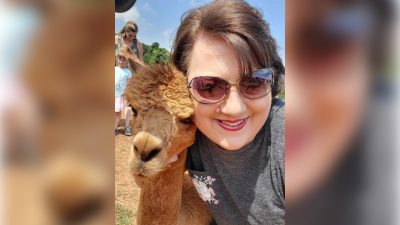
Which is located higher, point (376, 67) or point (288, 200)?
point (376, 67)

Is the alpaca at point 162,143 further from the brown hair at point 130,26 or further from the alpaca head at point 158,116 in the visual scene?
the brown hair at point 130,26

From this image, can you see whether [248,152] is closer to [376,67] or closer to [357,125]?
[357,125]

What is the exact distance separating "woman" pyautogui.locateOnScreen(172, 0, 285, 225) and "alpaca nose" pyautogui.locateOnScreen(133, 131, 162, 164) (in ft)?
0.73

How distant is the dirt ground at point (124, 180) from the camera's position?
1958 mm

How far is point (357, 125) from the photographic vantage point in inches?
75.1

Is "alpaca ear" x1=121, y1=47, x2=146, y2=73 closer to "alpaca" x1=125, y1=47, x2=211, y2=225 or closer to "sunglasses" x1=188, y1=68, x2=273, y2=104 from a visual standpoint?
"alpaca" x1=125, y1=47, x2=211, y2=225

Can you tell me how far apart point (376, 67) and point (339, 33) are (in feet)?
0.66

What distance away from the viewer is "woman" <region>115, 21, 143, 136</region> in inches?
76.1

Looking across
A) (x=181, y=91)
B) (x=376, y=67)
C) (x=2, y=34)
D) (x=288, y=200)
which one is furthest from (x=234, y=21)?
(x=2, y=34)

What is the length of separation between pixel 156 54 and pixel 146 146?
41 centimetres

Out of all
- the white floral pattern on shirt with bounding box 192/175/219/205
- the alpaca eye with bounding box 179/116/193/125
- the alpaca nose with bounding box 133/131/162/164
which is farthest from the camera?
the white floral pattern on shirt with bounding box 192/175/219/205

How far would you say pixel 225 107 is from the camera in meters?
1.85

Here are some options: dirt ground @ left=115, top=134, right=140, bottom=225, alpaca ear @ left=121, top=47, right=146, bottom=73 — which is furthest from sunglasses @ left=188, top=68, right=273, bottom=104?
dirt ground @ left=115, top=134, right=140, bottom=225

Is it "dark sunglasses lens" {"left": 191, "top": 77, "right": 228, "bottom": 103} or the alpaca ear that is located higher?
the alpaca ear
